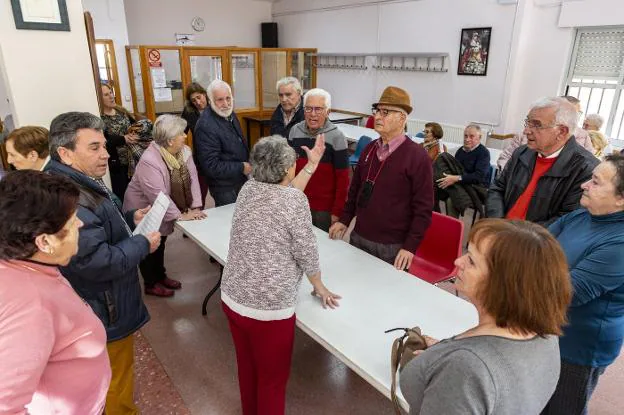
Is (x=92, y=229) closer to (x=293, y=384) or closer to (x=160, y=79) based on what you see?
(x=293, y=384)

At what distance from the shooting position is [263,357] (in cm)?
160

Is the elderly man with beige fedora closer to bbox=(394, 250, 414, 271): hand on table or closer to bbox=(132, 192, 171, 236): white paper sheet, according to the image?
bbox=(394, 250, 414, 271): hand on table

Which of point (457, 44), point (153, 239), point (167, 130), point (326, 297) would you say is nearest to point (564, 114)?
point (326, 297)

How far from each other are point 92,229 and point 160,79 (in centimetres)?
603

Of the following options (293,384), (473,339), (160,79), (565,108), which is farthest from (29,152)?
(160,79)

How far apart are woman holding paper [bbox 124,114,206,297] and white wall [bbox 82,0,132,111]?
4836 mm

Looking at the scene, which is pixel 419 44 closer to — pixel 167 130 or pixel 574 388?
pixel 167 130

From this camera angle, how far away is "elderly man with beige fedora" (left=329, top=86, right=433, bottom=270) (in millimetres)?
1985

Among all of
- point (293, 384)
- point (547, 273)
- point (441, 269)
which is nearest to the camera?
point (547, 273)

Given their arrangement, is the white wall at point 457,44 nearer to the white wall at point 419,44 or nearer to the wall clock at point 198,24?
the white wall at point 419,44

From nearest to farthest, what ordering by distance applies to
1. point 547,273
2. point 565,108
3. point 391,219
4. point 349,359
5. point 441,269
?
point 547,273
point 349,359
point 565,108
point 391,219
point 441,269

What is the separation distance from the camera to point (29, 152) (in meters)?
2.10


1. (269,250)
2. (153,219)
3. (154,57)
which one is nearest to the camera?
(269,250)

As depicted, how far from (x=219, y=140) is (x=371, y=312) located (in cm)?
181
